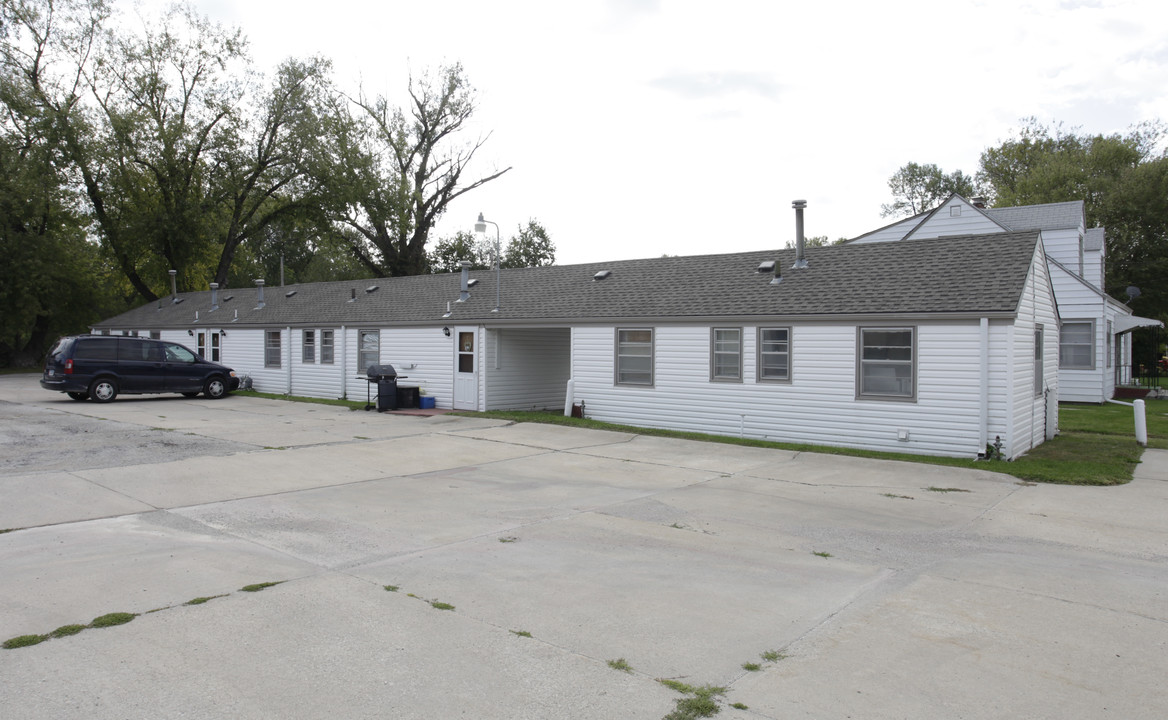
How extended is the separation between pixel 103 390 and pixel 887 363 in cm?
2021

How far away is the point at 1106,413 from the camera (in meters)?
19.8

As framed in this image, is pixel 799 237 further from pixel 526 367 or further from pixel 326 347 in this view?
pixel 326 347

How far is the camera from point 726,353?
1501 centimetres

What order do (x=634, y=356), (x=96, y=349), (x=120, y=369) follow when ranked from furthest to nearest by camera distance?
(x=120, y=369) < (x=96, y=349) < (x=634, y=356)

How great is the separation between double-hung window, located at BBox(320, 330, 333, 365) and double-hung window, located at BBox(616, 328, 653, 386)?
10933 mm

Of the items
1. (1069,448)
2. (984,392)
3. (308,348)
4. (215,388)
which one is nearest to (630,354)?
(984,392)

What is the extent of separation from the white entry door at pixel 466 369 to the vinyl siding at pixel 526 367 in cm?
35

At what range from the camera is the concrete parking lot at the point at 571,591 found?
397 cm

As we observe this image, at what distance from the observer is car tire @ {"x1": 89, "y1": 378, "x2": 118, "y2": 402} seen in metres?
→ 20.5

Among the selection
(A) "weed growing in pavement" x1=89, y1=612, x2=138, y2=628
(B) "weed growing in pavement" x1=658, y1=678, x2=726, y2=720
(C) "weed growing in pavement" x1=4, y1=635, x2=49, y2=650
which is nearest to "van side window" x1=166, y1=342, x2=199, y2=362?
(A) "weed growing in pavement" x1=89, y1=612, x2=138, y2=628

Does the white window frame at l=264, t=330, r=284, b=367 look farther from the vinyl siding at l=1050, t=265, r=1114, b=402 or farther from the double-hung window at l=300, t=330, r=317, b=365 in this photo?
the vinyl siding at l=1050, t=265, r=1114, b=402

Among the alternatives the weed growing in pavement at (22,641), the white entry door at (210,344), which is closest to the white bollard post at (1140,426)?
the weed growing in pavement at (22,641)

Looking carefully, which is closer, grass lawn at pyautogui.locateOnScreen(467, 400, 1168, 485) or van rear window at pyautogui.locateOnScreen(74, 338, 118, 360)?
grass lawn at pyautogui.locateOnScreen(467, 400, 1168, 485)

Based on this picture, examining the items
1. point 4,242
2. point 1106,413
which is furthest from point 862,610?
point 4,242
